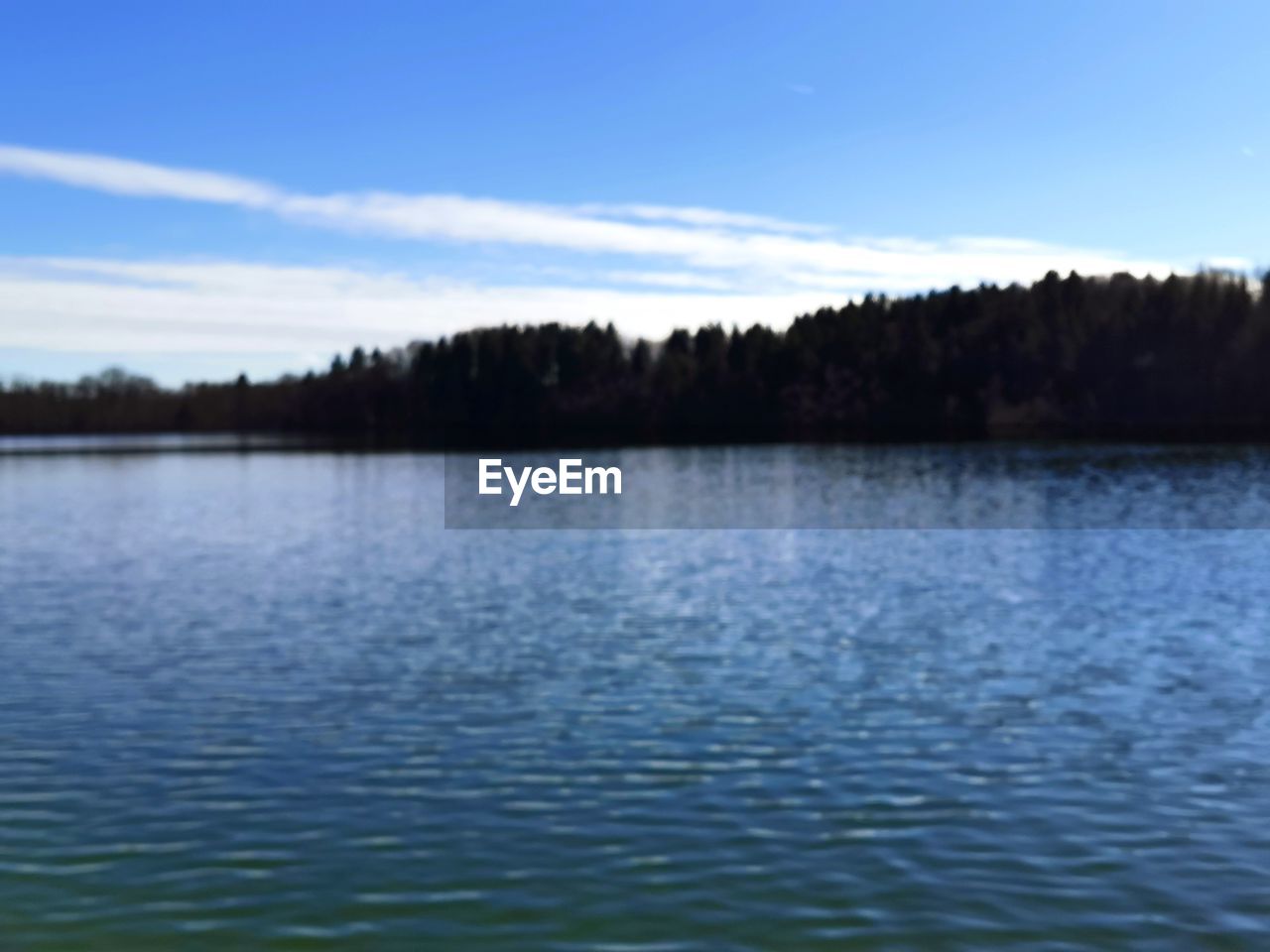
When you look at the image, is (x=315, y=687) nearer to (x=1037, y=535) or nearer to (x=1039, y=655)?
(x=1039, y=655)

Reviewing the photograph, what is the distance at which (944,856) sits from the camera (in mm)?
14719

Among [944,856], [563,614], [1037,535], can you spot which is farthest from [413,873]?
[1037,535]

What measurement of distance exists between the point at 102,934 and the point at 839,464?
100 m

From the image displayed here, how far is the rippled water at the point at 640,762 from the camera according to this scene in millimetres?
13414

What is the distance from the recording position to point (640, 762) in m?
18.8

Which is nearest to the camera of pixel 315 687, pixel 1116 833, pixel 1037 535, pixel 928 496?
pixel 1116 833

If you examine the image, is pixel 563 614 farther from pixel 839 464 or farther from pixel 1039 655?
pixel 839 464

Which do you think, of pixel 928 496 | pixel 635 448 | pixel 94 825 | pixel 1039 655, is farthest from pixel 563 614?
pixel 635 448

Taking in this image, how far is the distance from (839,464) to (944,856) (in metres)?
96.9

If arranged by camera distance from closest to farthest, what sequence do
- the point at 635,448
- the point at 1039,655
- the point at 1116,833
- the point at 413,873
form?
the point at 413,873 → the point at 1116,833 → the point at 1039,655 → the point at 635,448

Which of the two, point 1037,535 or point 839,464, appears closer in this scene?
point 1037,535

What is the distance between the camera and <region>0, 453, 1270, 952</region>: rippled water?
13.4 m

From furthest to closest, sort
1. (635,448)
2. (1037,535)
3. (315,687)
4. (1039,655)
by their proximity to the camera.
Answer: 1. (635,448)
2. (1037,535)
3. (1039,655)
4. (315,687)

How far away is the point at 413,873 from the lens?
1451cm
